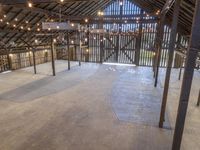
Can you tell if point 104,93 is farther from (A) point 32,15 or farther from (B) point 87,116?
(A) point 32,15

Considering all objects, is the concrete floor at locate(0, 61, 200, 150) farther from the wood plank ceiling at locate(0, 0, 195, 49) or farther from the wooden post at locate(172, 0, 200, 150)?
the wood plank ceiling at locate(0, 0, 195, 49)

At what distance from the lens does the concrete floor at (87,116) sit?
14.8 feet

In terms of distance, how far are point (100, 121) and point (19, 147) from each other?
2622 millimetres

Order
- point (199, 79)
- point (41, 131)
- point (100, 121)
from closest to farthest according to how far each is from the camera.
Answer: point (41, 131)
point (100, 121)
point (199, 79)

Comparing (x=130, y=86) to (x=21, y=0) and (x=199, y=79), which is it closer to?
(x=199, y=79)

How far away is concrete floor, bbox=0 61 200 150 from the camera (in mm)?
4520

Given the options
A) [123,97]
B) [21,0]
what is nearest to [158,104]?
[123,97]

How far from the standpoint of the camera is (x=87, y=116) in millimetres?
6012

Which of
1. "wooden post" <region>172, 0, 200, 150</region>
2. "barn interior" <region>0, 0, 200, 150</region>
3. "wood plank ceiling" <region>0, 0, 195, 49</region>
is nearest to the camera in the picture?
"wooden post" <region>172, 0, 200, 150</region>

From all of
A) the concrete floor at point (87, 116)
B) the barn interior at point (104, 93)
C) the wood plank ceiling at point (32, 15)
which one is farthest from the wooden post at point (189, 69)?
the wood plank ceiling at point (32, 15)

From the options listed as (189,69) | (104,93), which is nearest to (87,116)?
(104,93)

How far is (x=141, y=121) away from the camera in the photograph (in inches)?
224

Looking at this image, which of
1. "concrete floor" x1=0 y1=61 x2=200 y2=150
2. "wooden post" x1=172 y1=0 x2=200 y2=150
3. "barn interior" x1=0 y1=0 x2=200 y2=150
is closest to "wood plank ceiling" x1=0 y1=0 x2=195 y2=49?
"barn interior" x1=0 y1=0 x2=200 y2=150

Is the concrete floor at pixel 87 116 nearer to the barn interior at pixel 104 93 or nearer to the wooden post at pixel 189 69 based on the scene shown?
the barn interior at pixel 104 93
